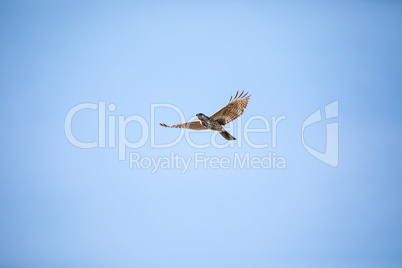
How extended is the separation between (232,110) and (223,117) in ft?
0.56

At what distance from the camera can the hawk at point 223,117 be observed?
16.5 feet

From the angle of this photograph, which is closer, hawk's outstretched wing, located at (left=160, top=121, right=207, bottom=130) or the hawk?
the hawk

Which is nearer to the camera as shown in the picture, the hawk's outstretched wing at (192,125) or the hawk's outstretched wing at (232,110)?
the hawk's outstretched wing at (232,110)

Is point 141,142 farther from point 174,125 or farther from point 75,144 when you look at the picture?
point 75,144

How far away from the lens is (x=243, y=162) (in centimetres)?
588

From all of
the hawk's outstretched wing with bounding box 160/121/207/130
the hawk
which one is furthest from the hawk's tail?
the hawk's outstretched wing with bounding box 160/121/207/130

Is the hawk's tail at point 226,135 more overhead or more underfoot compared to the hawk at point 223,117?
more underfoot

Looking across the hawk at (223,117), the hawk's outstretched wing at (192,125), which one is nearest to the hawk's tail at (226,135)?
the hawk at (223,117)

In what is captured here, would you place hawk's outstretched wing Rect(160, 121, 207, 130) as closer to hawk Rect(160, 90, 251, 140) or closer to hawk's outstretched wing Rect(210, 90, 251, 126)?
hawk Rect(160, 90, 251, 140)

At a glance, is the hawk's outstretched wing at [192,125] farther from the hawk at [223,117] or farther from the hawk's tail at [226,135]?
the hawk's tail at [226,135]

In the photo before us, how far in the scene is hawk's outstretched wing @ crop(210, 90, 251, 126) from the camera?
16.5ft

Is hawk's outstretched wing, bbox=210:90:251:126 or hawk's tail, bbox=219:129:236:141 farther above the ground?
hawk's outstretched wing, bbox=210:90:251:126

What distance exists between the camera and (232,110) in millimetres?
5129

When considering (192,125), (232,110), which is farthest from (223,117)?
(192,125)
